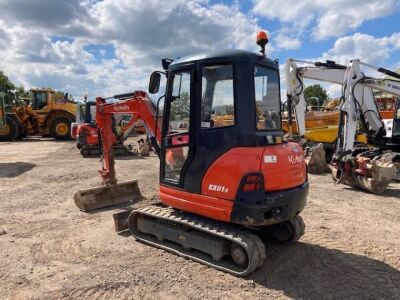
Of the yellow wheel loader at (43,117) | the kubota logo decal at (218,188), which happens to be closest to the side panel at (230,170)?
the kubota logo decal at (218,188)

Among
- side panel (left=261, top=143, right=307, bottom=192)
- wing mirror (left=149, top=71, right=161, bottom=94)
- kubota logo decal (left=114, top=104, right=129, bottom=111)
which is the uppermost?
wing mirror (left=149, top=71, right=161, bottom=94)

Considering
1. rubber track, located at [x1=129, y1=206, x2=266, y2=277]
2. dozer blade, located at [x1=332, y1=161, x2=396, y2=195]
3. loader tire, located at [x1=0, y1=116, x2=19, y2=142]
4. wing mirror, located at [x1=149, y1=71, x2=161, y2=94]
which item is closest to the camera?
rubber track, located at [x1=129, y1=206, x2=266, y2=277]

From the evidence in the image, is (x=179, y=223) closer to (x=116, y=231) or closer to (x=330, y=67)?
(x=116, y=231)

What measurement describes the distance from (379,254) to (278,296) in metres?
1.90

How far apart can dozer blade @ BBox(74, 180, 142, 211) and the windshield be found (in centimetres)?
397

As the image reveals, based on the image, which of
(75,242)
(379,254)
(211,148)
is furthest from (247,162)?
(75,242)

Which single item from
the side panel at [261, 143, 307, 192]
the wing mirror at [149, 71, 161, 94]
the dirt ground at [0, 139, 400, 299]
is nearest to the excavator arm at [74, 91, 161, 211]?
the dirt ground at [0, 139, 400, 299]

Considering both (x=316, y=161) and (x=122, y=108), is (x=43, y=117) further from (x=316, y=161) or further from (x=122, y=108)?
(x=122, y=108)

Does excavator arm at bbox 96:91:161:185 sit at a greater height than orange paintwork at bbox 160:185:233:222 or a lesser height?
greater

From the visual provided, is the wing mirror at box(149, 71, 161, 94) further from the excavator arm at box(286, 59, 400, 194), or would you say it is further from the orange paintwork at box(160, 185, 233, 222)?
the excavator arm at box(286, 59, 400, 194)

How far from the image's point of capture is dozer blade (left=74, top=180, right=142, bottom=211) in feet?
23.7

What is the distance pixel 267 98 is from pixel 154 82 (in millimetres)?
1475

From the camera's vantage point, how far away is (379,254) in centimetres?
519

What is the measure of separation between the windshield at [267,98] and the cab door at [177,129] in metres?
0.78
